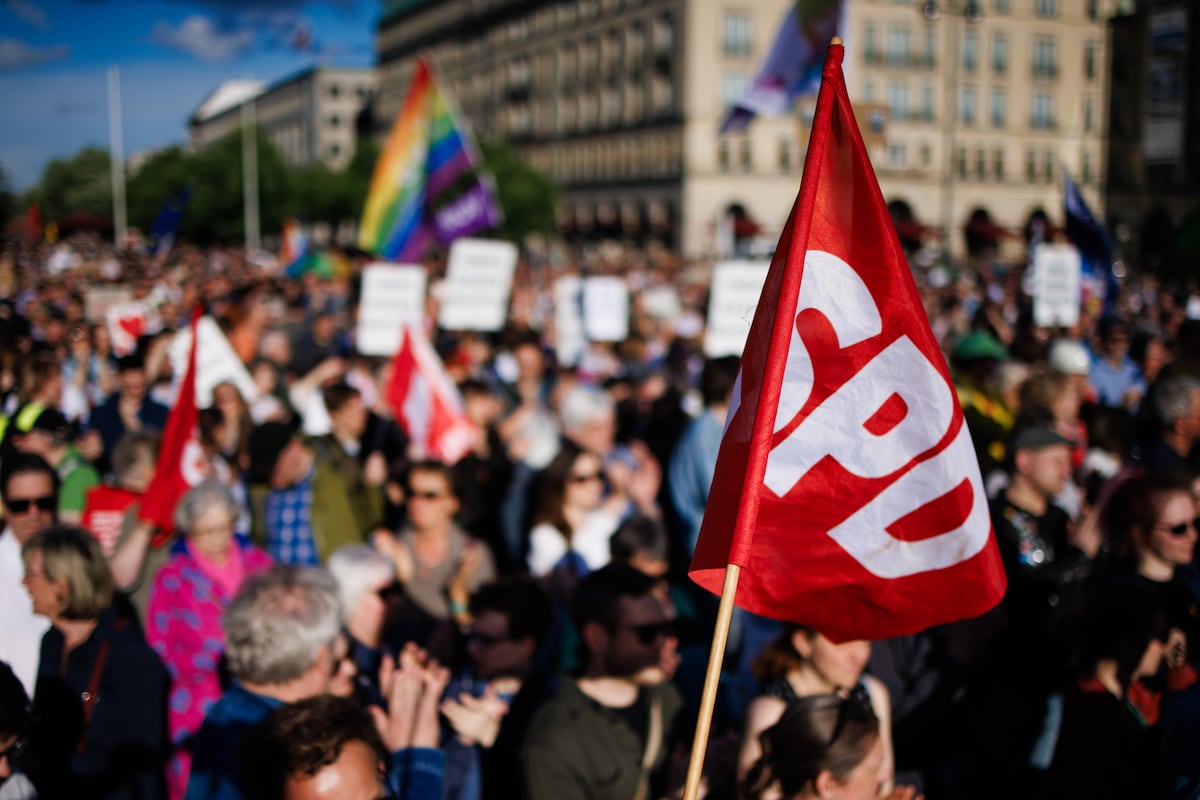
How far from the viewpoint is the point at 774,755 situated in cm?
288

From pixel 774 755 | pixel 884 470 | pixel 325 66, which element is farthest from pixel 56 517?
pixel 325 66

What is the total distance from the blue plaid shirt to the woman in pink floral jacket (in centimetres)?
100

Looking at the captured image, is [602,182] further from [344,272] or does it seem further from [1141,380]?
[1141,380]

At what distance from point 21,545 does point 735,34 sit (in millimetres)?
60550

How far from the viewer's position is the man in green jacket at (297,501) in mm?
5617

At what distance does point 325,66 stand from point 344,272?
99.3m

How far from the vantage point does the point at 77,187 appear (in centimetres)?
7906

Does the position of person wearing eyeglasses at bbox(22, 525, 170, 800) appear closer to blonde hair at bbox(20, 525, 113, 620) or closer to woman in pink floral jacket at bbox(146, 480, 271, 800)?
blonde hair at bbox(20, 525, 113, 620)

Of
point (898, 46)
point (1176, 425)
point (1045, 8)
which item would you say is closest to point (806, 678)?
point (1176, 425)

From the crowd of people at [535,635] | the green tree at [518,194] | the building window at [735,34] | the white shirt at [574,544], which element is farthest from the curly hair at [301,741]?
the building window at [735,34]

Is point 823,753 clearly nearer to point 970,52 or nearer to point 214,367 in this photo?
point 214,367

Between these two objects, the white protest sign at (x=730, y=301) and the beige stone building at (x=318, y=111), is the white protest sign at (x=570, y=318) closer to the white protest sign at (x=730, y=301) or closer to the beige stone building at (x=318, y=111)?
the white protest sign at (x=730, y=301)

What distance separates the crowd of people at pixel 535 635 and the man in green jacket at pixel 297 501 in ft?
0.05

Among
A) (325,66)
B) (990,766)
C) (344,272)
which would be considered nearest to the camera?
(990,766)
